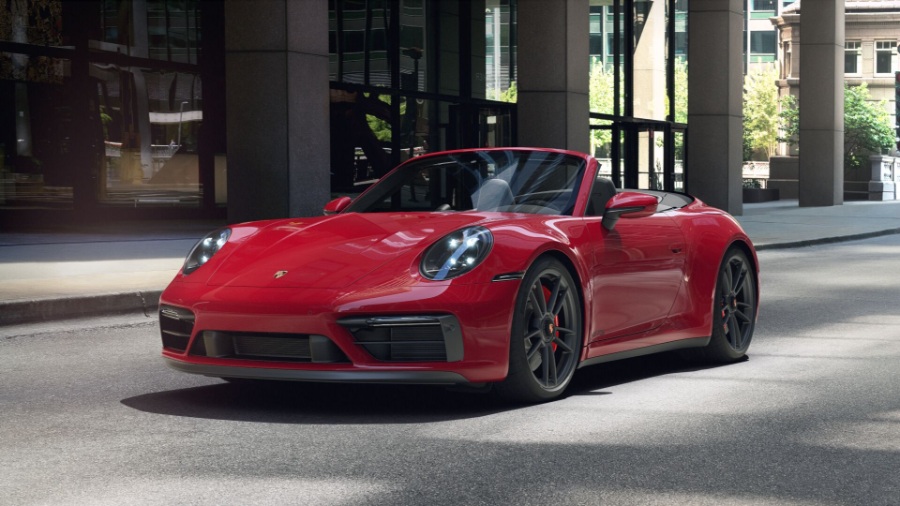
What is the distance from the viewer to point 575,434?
18.7ft

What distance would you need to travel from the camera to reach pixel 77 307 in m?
10.3

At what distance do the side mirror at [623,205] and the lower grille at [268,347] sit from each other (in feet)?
5.74

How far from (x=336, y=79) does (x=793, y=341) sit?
15921mm

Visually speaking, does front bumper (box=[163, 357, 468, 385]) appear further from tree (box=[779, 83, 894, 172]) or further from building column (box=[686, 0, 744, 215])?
tree (box=[779, 83, 894, 172])

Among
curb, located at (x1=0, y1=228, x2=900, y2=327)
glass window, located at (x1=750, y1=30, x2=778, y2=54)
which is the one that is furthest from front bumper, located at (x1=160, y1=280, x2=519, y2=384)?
glass window, located at (x1=750, y1=30, x2=778, y2=54)

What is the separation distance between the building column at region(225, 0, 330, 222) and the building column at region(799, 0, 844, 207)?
88.5 ft

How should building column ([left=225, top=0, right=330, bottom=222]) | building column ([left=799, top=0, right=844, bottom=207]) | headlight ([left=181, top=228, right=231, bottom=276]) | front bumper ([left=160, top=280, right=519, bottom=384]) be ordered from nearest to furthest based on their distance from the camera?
1. front bumper ([left=160, top=280, right=519, bottom=384])
2. headlight ([left=181, top=228, right=231, bottom=276])
3. building column ([left=225, top=0, right=330, bottom=222])
4. building column ([left=799, top=0, right=844, bottom=207])

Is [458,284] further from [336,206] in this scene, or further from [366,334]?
[336,206]

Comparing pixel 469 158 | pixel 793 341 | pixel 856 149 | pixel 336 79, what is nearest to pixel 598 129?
pixel 336 79

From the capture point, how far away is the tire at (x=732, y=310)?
7.92 m

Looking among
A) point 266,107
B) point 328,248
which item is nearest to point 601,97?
point 266,107

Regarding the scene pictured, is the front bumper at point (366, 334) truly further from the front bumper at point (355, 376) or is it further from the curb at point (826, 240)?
the curb at point (826, 240)

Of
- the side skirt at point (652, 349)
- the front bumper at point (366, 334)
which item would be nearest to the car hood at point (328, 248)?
the front bumper at point (366, 334)

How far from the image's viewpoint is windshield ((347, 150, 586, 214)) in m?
7.02
